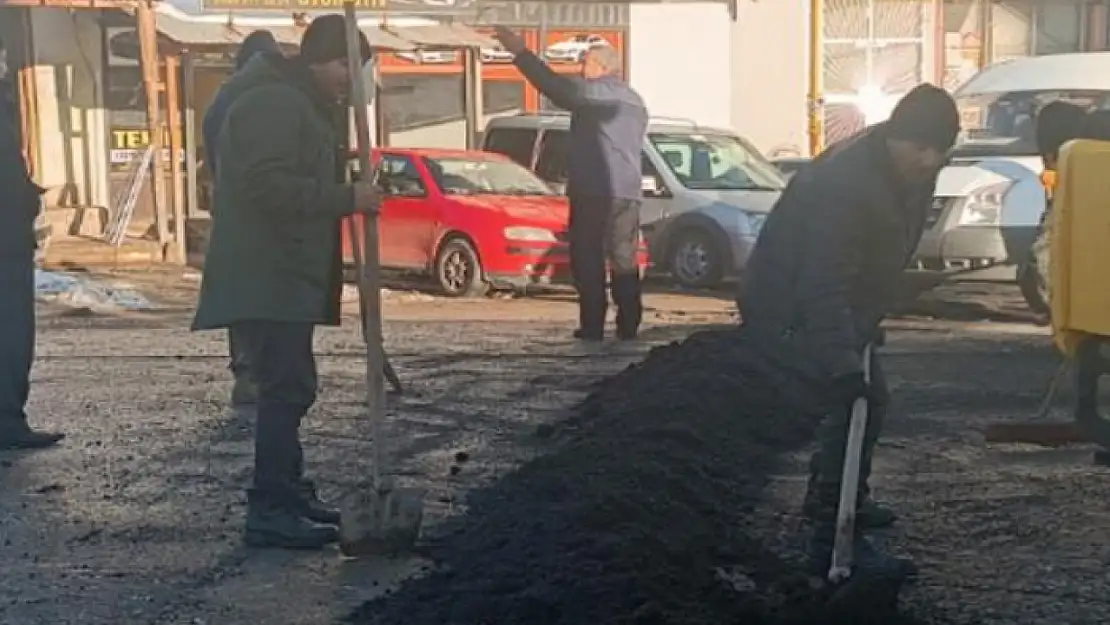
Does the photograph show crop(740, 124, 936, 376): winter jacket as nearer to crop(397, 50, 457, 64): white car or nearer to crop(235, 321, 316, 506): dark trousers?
crop(235, 321, 316, 506): dark trousers

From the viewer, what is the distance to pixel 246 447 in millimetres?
9008

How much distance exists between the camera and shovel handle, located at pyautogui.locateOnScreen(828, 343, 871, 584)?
19.7 feet

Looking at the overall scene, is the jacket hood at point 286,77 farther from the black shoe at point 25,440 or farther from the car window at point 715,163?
the car window at point 715,163

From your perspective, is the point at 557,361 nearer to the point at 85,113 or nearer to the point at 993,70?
the point at 993,70

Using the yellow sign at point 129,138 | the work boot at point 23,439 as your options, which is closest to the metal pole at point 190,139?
the yellow sign at point 129,138

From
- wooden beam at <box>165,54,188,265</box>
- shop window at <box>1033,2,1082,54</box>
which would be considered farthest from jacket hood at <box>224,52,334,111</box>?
shop window at <box>1033,2,1082,54</box>

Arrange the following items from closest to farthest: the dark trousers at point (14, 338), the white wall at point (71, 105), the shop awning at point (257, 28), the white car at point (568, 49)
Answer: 1. the dark trousers at point (14, 338)
2. the shop awning at point (257, 28)
3. the white wall at point (71, 105)
4. the white car at point (568, 49)

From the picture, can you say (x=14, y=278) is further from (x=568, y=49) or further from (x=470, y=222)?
(x=568, y=49)

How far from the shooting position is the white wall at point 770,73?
29.9 metres

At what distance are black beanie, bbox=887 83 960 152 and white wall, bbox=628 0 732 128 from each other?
2315 cm

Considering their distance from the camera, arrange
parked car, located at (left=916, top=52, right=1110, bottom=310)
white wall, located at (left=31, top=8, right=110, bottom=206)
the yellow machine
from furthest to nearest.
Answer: white wall, located at (left=31, top=8, right=110, bottom=206) < parked car, located at (left=916, top=52, right=1110, bottom=310) < the yellow machine

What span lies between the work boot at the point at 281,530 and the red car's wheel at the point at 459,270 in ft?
38.1

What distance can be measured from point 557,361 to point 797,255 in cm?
573

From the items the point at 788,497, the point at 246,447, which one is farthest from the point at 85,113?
the point at 788,497
